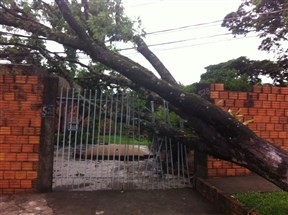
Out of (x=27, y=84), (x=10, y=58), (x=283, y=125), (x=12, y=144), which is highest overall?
(x=10, y=58)

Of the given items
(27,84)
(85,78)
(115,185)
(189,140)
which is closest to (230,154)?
(189,140)

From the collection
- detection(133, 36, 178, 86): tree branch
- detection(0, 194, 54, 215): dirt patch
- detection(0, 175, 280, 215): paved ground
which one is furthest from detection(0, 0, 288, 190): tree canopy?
detection(0, 194, 54, 215): dirt patch

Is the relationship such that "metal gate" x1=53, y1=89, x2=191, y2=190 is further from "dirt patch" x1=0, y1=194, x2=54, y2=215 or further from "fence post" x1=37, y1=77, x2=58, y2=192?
"dirt patch" x1=0, y1=194, x2=54, y2=215

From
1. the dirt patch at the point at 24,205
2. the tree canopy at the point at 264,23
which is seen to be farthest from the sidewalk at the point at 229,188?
the tree canopy at the point at 264,23

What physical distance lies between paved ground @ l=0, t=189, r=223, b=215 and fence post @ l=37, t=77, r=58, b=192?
0.23 meters

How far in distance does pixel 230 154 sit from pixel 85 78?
704cm

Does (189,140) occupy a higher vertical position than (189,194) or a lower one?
higher

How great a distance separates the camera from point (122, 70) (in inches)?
185

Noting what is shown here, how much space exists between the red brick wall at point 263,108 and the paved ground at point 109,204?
1.33 meters

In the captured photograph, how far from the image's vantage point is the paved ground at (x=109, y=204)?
432 centimetres

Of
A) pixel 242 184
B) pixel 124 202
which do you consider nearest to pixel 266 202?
pixel 242 184

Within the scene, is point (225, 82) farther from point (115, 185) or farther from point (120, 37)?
point (115, 185)

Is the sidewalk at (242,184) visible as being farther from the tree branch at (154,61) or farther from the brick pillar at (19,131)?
the tree branch at (154,61)

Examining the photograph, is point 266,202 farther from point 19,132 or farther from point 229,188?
point 19,132
